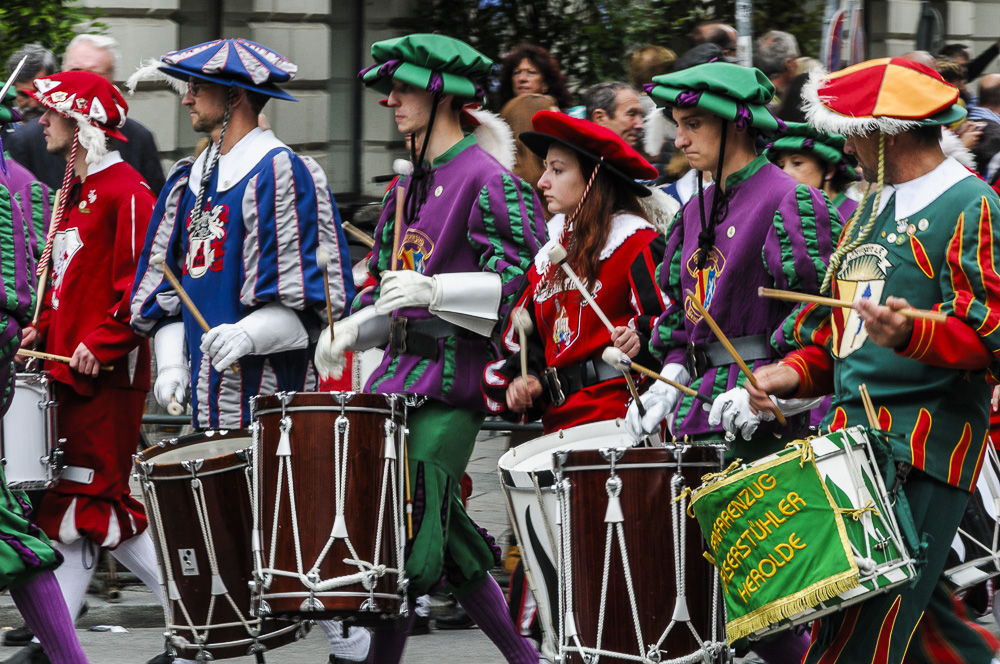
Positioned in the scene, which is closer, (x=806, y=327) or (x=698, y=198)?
(x=806, y=327)

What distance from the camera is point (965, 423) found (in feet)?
13.3

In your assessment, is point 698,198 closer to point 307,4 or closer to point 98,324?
point 98,324

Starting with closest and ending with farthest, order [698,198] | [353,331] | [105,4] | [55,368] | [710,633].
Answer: [710,633] → [698,198] → [353,331] → [55,368] → [105,4]

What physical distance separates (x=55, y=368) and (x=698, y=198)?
8.78ft

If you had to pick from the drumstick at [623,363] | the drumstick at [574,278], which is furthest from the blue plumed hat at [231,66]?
the drumstick at [623,363]

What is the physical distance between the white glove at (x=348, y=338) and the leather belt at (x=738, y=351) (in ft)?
3.79

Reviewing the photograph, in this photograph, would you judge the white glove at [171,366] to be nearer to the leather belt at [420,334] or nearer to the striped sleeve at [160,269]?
the striped sleeve at [160,269]

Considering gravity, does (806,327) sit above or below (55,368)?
above

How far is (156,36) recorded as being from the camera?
1087cm

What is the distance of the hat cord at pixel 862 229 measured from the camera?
163 inches

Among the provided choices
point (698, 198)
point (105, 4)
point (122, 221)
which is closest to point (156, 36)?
point (105, 4)

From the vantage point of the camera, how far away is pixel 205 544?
5.14 metres

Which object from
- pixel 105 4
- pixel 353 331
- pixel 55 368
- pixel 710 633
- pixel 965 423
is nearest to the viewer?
pixel 965 423

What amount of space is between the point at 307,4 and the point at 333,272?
6466 millimetres
